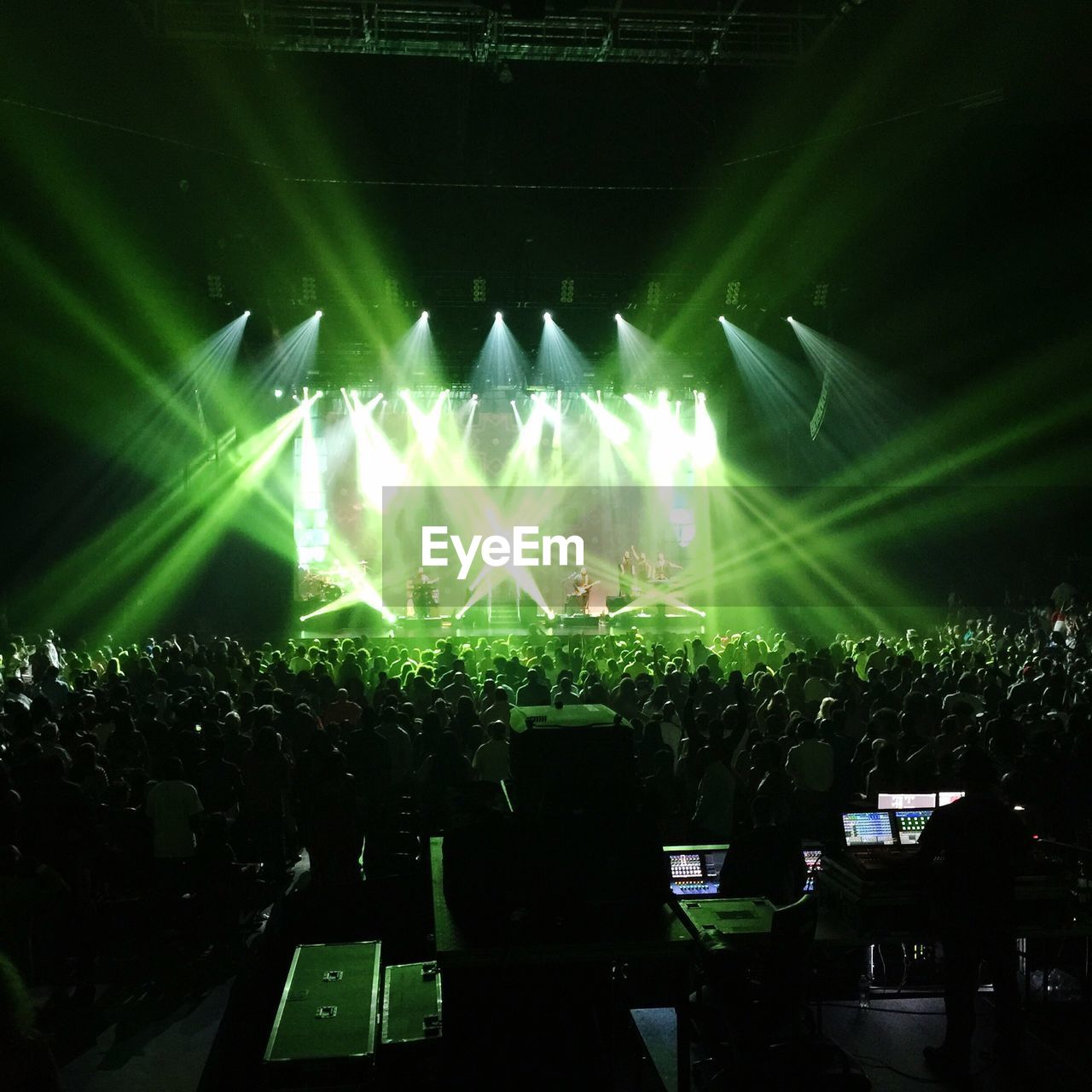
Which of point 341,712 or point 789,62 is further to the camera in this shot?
point 789,62

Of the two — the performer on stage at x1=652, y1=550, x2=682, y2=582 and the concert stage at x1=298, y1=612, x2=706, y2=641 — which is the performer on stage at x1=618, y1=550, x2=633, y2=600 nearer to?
the performer on stage at x1=652, y1=550, x2=682, y2=582

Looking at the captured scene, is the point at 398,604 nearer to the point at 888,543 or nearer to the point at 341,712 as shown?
the point at 888,543

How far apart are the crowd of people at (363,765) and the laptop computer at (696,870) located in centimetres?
20

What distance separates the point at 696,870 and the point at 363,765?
9.96ft

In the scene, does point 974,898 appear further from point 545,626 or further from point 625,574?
point 625,574

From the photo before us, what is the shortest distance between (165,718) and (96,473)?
941 cm

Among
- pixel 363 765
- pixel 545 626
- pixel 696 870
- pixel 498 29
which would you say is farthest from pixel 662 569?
pixel 696 870

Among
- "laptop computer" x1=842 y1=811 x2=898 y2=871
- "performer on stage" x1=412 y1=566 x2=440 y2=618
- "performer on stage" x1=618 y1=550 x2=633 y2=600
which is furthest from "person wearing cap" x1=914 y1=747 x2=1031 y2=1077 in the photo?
"performer on stage" x1=618 y1=550 x2=633 y2=600

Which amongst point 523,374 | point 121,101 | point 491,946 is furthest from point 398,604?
point 491,946

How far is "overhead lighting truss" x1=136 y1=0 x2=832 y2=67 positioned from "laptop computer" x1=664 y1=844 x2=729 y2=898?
7.60 m

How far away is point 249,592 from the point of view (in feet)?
61.0

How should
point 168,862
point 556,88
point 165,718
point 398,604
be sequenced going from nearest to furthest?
point 168,862 < point 165,718 < point 556,88 < point 398,604

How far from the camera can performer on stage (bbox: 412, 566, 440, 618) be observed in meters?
20.9

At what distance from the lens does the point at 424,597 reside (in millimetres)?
20938
